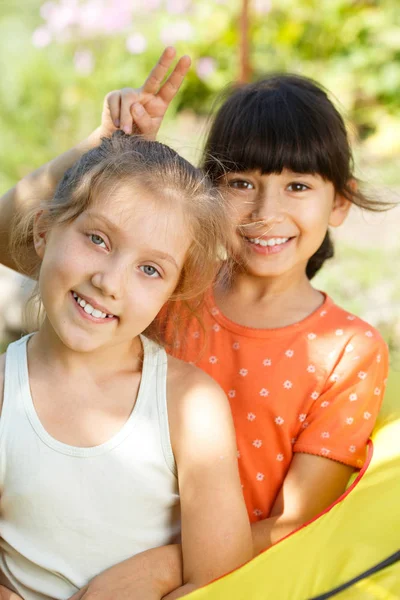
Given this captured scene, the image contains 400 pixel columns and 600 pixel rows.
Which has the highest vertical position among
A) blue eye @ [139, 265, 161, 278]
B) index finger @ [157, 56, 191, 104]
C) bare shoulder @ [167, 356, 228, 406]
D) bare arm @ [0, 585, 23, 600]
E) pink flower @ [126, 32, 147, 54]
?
index finger @ [157, 56, 191, 104]

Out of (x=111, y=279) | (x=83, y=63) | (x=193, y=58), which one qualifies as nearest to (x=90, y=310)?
(x=111, y=279)

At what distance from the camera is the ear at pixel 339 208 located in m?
2.16

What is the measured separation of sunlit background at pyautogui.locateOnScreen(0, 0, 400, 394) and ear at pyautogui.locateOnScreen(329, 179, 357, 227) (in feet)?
11.3

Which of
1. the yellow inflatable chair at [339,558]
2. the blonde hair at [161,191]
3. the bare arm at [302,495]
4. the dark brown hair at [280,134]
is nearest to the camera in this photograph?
the yellow inflatable chair at [339,558]

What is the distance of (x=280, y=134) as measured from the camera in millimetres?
1981

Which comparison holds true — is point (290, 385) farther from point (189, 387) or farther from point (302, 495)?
point (189, 387)

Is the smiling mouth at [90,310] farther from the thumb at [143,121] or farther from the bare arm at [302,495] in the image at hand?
the bare arm at [302,495]

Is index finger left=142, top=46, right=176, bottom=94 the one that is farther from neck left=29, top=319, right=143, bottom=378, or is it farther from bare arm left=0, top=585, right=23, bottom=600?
bare arm left=0, top=585, right=23, bottom=600

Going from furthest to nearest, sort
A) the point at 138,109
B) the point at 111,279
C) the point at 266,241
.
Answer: the point at 266,241, the point at 138,109, the point at 111,279

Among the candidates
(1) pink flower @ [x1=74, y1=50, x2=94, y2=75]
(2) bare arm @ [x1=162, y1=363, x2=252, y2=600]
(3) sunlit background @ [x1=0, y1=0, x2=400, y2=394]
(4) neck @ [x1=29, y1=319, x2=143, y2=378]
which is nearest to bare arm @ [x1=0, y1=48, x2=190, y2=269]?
(4) neck @ [x1=29, y1=319, x2=143, y2=378]

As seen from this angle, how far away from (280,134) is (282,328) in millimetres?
479

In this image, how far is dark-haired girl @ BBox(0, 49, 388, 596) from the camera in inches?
76.8

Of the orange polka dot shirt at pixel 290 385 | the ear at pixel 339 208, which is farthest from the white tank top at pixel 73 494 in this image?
the ear at pixel 339 208

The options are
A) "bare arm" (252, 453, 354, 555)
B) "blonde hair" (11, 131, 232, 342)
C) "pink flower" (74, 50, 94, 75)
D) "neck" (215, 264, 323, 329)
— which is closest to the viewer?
"blonde hair" (11, 131, 232, 342)
